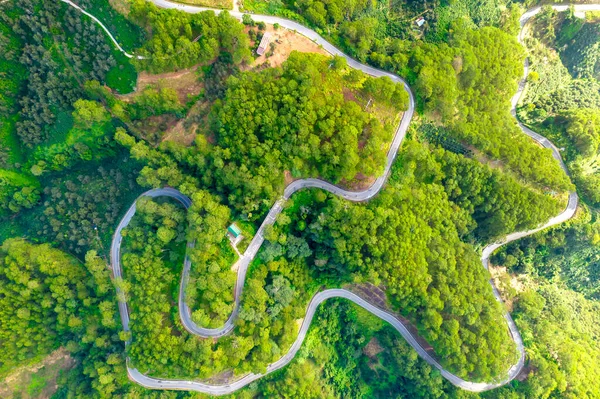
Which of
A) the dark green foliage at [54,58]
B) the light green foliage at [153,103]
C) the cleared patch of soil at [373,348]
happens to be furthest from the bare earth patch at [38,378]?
the cleared patch of soil at [373,348]

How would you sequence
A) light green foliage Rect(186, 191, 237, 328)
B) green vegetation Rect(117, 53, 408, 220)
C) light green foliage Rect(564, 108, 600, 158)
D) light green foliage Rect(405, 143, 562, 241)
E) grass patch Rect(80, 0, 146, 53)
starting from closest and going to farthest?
green vegetation Rect(117, 53, 408, 220) < grass patch Rect(80, 0, 146, 53) < light green foliage Rect(186, 191, 237, 328) < light green foliage Rect(405, 143, 562, 241) < light green foliage Rect(564, 108, 600, 158)

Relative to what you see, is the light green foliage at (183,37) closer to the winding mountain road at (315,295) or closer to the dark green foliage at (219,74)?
the dark green foliage at (219,74)

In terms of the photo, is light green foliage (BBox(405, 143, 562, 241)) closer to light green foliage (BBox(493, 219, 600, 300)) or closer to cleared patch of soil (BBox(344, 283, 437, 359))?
light green foliage (BBox(493, 219, 600, 300))

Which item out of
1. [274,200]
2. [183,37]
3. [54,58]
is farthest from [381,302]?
[54,58]

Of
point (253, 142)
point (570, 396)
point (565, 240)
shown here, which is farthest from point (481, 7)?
point (570, 396)

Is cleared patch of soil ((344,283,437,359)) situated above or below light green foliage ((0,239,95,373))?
above

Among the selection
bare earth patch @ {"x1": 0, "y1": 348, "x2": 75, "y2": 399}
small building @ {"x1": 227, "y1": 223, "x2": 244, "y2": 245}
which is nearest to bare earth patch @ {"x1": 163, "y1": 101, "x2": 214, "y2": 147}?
small building @ {"x1": 227, "y1": 223, "x2": 244, "y2": 245}

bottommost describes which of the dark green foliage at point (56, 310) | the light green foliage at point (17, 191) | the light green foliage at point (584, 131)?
the dark green foliage at point (56, 310)
